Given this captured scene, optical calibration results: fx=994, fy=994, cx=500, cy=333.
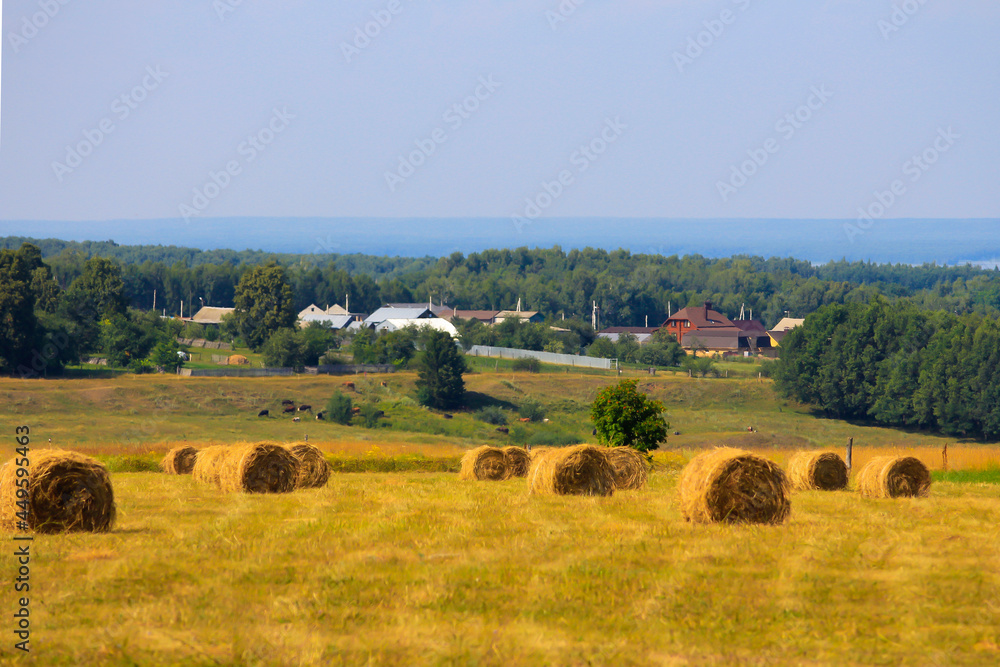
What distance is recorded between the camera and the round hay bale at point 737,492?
16234 millimetres

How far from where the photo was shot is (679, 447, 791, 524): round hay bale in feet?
53.3

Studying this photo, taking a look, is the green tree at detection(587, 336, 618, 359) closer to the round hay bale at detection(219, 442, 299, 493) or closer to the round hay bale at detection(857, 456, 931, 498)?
the round hay bale at detection(857, 456, 931, 498)

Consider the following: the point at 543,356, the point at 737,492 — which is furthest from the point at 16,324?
the point at 737,492

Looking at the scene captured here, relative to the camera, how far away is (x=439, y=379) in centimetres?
7669

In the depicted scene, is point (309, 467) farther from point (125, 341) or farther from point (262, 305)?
point (262, 305)

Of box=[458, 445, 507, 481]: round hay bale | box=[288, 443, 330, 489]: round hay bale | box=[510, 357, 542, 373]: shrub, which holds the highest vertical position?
box=[288, 443, 330, 489]: round hay bale

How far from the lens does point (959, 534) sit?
15492 mm

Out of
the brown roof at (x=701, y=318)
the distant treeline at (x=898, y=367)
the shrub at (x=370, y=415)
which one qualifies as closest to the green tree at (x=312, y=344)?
the shrub at (x=370, y=415)

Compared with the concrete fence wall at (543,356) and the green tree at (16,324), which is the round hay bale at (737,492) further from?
the concrete fence wall at (543,356)

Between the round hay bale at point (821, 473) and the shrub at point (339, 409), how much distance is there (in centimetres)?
4806

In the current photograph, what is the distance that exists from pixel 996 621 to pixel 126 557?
401 inches

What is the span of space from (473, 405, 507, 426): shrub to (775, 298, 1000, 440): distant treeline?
2697 cm

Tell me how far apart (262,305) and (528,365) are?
3057 centimetres

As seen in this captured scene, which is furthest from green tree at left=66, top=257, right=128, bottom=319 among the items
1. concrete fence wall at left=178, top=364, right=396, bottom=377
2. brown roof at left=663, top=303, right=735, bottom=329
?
brown roof at left=663, top=303, right=735, bottom=329
